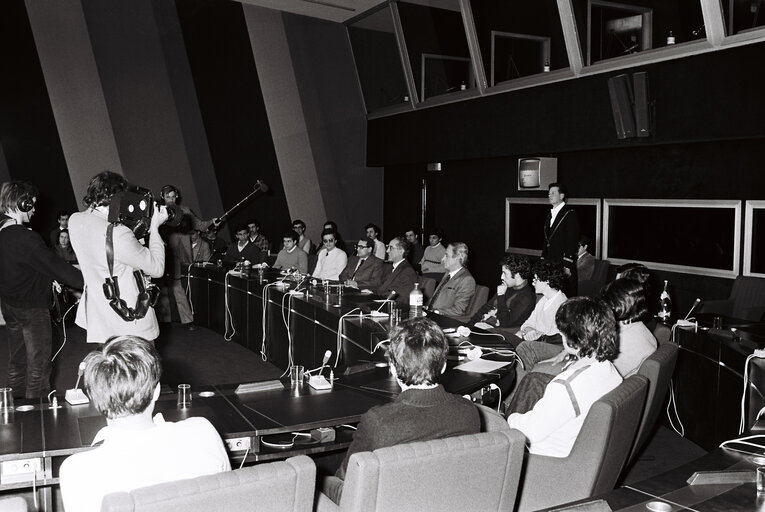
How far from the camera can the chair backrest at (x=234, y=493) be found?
5.22ft

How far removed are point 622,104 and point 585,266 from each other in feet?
5.98

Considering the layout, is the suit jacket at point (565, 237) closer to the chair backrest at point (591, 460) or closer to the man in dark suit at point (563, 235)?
the man in dark suit at point (563, 235)

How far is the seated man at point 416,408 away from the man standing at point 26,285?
2330 mm

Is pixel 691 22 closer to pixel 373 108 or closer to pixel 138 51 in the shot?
pixel 373 108

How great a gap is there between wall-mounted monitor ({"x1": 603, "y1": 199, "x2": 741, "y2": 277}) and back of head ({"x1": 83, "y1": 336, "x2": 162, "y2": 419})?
19.0ft

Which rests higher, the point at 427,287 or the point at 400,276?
the point at 400,276

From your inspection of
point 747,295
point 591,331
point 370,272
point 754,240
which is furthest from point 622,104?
point 591,331

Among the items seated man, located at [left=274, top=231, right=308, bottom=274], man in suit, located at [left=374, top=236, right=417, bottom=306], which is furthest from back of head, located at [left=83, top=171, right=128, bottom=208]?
seated man, located at [left=274, top=231, right=308, bottom=274]

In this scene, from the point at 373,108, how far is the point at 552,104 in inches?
180

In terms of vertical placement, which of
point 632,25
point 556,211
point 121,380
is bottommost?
point 556,211

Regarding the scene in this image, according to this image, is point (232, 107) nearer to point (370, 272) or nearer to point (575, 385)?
point (370, 272)

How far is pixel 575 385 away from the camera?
299cm

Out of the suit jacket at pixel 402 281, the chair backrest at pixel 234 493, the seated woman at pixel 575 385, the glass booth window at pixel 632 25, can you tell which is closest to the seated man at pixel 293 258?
the suit jacket at pixel 402 281

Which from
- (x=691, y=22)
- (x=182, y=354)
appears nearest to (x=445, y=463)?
(x=691, y=22)
